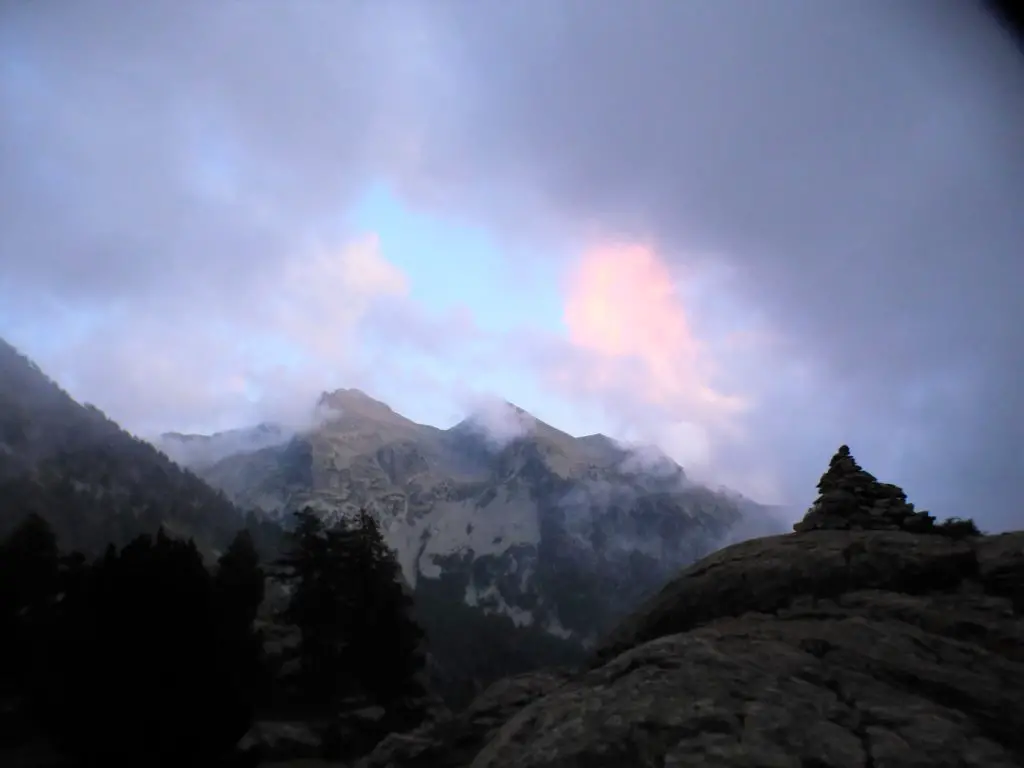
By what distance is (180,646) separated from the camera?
2678 centimetres

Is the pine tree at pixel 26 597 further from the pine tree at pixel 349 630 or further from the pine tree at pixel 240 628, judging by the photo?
the pine tree at pixel 349 630

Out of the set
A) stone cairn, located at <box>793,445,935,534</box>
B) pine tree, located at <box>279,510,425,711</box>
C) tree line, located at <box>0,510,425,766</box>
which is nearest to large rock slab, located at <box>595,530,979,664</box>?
stone cairn, located at <box>793,445,935,534</box>

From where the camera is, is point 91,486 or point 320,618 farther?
point 91,486

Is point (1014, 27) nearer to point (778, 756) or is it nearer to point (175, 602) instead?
point (778, 756)

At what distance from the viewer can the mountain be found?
139000 millimetres

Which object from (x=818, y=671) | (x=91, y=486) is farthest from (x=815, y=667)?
(x=91, y=486)

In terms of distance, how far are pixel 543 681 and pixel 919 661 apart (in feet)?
28.5

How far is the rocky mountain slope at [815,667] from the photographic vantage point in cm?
786

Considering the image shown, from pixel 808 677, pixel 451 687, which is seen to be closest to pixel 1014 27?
pixel 808 677

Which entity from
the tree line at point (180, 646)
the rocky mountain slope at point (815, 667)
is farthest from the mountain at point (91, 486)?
the rocky mountain slope at point (815, 667)

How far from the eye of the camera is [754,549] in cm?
1279

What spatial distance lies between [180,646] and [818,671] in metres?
26.4

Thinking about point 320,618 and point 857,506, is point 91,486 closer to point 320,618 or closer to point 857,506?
point 320,618

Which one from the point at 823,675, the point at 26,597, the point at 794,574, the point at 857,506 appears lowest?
the point at 26,597
